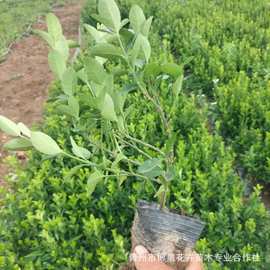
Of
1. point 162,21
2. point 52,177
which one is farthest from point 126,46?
point 162,21

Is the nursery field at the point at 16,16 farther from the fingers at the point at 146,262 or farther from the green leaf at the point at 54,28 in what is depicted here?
the fingers at the point at 146,262

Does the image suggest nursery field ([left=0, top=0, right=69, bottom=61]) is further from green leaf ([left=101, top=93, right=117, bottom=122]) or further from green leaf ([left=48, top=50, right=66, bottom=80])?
green leaf ([left=101, top=93, right=117, bottom=122])

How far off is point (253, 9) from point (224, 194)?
170 inches

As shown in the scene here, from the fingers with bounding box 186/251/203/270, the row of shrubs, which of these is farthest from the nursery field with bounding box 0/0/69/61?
the fingers with bounding box 186/251/203/270

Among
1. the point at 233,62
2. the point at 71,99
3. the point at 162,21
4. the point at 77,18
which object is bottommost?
the point at 77,18

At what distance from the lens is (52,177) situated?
2.98 metres

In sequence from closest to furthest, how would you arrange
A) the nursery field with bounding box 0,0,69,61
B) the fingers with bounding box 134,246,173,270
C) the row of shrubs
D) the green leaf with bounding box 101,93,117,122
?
the green leaf with bounding box 101,93,117,122, the fingers with bounding box 134,246,173,270, the row of shrubs, the nursery field with bounding box 0,0,69,61

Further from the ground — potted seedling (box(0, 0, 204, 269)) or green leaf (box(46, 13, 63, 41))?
green leaf (box(46, 13, 63, 41))

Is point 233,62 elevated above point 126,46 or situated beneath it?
situated beneath

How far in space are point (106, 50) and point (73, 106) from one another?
26 cm

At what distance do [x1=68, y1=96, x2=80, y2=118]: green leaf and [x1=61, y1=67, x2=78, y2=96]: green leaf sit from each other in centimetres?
4

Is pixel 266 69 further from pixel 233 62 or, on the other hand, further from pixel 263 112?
pixel 263 112

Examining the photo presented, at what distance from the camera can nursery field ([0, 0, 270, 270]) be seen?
186 cm

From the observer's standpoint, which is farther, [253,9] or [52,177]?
[253,9]
